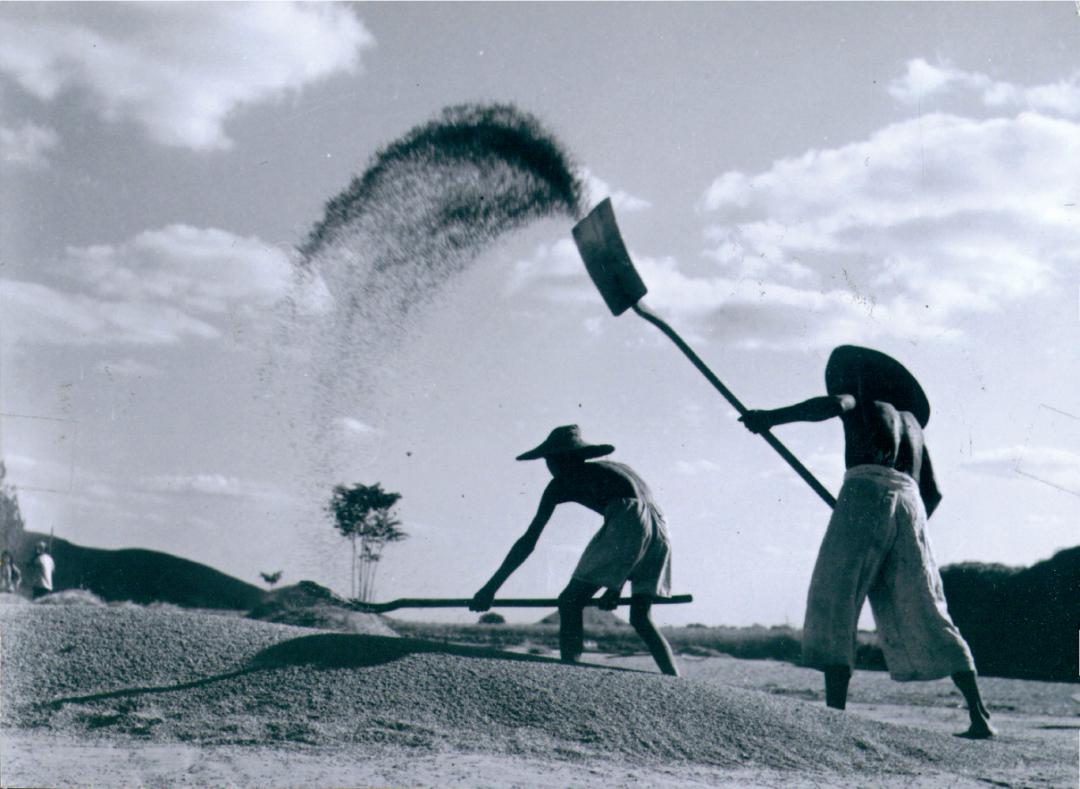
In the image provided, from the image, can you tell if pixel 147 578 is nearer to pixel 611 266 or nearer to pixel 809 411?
pixel 611 266

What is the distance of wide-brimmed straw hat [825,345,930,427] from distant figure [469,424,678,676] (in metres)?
1.26

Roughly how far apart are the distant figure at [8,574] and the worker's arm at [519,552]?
10295 mm

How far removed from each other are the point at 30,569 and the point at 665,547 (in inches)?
389

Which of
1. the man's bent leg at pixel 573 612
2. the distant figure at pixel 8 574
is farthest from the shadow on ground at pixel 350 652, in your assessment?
the distant figure at pixel 8 574

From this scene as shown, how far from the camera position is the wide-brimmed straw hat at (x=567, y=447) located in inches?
243

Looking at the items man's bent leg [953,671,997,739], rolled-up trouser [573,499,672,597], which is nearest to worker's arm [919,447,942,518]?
man's bent leg [953,671,997,739]

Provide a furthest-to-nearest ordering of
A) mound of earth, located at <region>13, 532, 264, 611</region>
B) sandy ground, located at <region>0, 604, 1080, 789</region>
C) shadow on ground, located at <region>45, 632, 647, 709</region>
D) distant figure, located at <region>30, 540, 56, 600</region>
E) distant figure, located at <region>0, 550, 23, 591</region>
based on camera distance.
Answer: mound of earth, located at <region>13, 532, 264, 611</region> → distant figure, located at <region>0, 550, 23, 591</region> → distant figure, located at <region>30, 540, 56, 600</region> → shadow on ground, located at <region>45, 632, 647, 709</region> → sandy ground, located at <region>0, 604, 1080, 789</region>

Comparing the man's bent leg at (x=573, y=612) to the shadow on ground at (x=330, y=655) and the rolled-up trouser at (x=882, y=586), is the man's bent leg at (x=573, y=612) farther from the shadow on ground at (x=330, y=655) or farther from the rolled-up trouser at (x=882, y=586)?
the rolled-up trouser at (x=882, y=586)

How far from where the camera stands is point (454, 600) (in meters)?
6.01

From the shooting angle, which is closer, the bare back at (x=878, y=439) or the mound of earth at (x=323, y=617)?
the bare back at (x=878, y=439)

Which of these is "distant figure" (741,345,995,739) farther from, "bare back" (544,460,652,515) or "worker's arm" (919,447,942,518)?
"bare back" (544,460,652,515)

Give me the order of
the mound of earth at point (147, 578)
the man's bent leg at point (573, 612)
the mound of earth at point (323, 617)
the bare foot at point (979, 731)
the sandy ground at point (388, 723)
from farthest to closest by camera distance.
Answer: the mound of earth at point (147, 578) < the mound of earth at point (323, 617) < the man's bent leg at point (573, 612) < the bare foot at point (979, 731) < the sandy ground at point (388, 723)

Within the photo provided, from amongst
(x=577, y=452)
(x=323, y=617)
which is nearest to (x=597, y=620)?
(x=323, y=617)

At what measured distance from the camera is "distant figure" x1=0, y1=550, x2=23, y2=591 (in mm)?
13961
